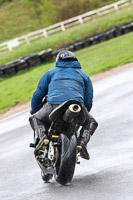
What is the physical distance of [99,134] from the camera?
946cm

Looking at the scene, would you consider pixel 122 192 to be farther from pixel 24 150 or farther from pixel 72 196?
pixel 24 150

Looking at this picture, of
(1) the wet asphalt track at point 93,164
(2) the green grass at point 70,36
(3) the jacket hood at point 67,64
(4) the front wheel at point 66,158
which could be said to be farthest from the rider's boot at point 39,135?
(2) the green grass at point 70,36

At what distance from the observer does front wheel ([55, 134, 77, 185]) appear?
5.94 m

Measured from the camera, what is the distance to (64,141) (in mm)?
5996

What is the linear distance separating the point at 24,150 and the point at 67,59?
3.47 meters

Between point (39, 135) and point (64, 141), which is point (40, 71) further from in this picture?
point (64, 141)

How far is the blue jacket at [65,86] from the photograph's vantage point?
20.8 feet

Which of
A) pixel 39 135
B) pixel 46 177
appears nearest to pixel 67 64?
pixel 39 135

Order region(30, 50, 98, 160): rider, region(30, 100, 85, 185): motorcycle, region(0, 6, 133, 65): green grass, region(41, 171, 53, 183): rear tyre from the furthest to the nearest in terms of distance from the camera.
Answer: region(0, 6, 133, 65): green grass, region(41, 171, 53, 183): rear tyre, region(30, 50, 98, 160): rider, region(30, 100, 85, 185): motorcycle

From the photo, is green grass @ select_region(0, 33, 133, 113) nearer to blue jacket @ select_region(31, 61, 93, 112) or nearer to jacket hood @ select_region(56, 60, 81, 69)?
blue jacket @ select_region(31, 61, 93, 112)

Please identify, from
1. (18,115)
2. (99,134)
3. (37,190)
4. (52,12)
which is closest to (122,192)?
(37,190)

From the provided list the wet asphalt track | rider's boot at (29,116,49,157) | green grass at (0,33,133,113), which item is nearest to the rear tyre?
the wet asphalt track

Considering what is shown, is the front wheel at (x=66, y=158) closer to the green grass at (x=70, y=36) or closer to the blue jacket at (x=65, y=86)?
the blue jacket at (x=65, y=86)

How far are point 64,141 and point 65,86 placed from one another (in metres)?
0.78
